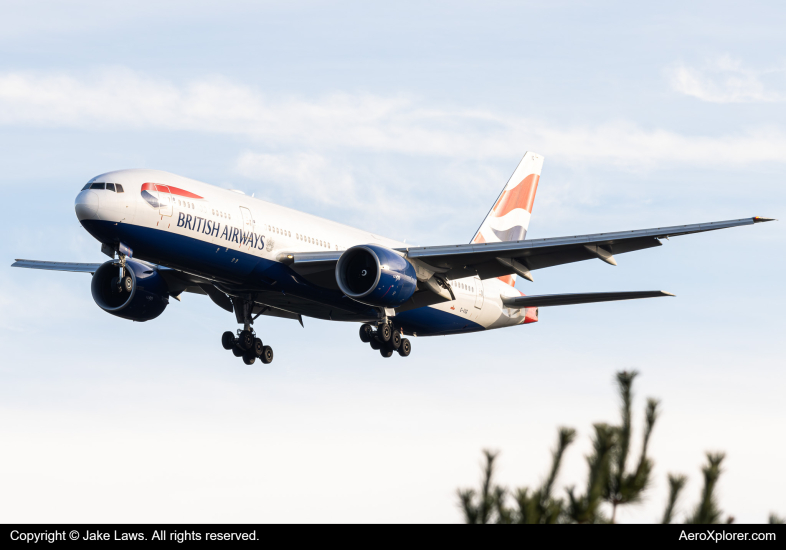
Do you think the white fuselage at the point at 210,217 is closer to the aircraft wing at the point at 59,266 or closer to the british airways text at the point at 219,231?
the british airways text at the point at 219,231

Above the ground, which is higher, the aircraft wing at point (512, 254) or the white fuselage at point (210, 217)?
the white fuselage at point (210, 217)

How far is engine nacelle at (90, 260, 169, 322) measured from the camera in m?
34.1

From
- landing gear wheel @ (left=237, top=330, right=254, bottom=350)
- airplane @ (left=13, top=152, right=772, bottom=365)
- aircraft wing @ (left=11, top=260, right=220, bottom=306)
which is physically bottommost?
landing gear wheel @ (left=237, top=330, right=254, bottom=350)

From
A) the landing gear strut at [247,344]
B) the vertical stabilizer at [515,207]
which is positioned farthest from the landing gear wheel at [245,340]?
the vertical stabilizer at [515,207]

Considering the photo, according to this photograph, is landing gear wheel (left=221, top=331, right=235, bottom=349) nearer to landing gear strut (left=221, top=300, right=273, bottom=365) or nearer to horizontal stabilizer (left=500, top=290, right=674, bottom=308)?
landing gear strut (left=221, top=300, right=273, bottom=365)

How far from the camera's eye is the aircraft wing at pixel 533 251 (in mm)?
28047

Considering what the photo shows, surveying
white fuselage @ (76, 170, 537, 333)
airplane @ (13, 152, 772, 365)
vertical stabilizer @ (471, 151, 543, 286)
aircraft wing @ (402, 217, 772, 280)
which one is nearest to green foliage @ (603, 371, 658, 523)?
airplane @ (13, 152, 772, 365)

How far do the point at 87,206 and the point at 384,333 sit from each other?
11.5 m

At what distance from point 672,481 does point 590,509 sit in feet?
3.06

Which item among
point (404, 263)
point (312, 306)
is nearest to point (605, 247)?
point (404, 263)

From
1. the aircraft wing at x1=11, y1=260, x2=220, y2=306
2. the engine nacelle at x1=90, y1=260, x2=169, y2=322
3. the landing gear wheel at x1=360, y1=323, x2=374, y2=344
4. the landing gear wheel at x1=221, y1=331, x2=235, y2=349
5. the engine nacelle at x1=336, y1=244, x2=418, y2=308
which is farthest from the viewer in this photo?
the landing gear wheel at x1=221, y1=331, x2=235, y2=349

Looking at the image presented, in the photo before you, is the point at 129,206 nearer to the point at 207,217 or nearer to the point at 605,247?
the point at 207,217

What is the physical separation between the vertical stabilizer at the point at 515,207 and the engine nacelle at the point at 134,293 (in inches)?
604

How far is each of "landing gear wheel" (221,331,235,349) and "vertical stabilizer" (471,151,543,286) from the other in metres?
13.1
